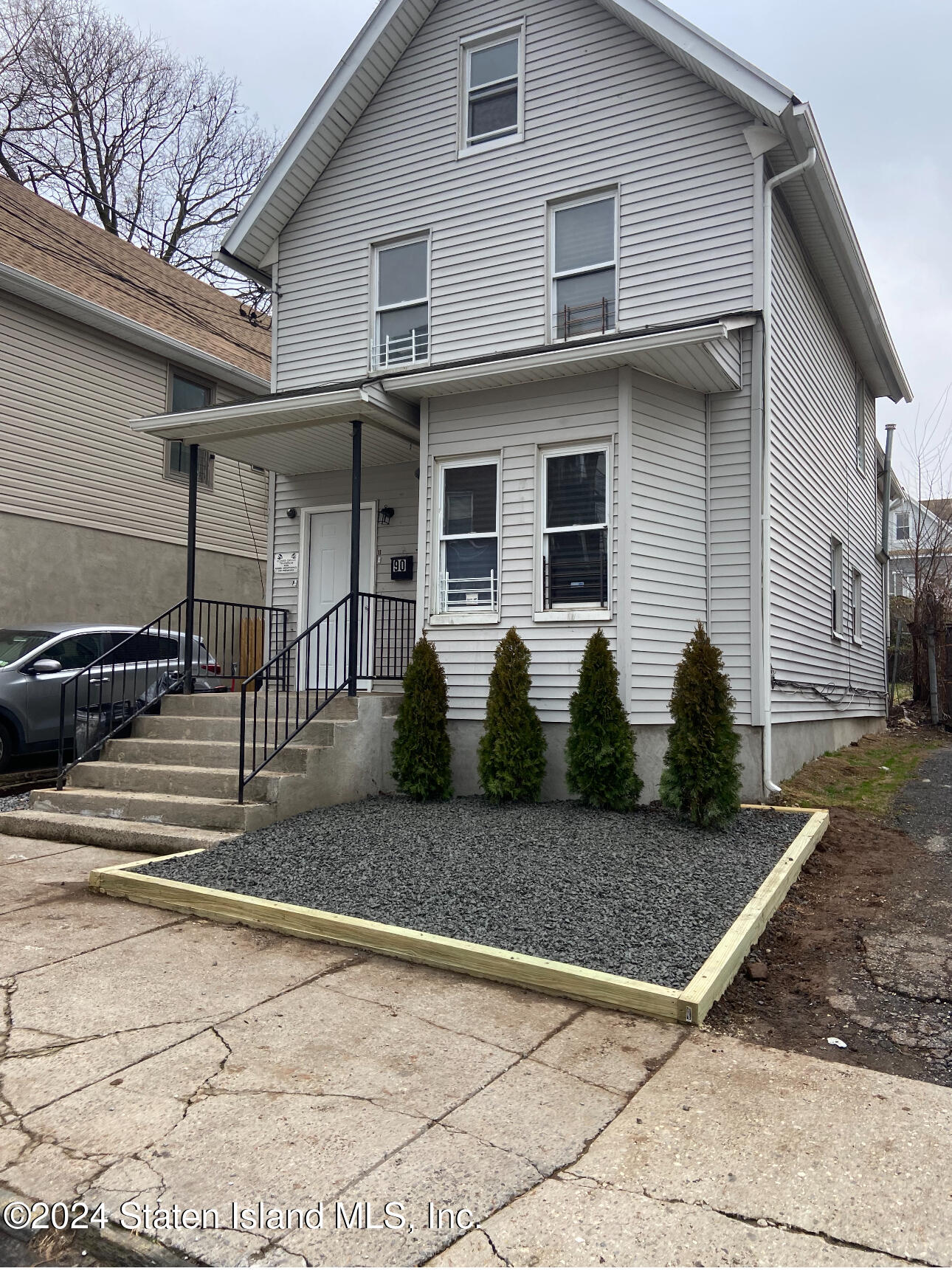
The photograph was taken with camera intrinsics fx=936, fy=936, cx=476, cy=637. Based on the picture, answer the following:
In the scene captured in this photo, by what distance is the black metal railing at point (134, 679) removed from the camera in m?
9.10

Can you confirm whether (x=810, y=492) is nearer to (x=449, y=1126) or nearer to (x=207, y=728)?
(x=207, y=728)

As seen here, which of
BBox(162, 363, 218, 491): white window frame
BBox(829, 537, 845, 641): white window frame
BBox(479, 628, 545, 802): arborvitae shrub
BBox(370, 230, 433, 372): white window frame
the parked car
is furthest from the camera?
BBox(162, 363, 218, 491): white window frame

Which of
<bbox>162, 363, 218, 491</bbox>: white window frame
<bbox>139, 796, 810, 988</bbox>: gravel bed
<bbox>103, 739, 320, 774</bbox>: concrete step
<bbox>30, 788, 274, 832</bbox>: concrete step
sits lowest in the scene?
<bbox>139, 796, 810, 988</bbox>: gravel bed

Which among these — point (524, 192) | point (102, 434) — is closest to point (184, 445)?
point (102, 434)

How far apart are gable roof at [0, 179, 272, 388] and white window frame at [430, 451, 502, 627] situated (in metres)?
7.64

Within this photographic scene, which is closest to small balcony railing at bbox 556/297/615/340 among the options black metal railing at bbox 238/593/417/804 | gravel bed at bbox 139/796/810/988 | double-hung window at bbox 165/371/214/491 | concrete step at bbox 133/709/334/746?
black metal railing at bbox 238/593/417/804

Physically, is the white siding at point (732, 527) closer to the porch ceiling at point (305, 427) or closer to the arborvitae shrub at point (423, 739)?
the arborvitae shrub at point (423, 739)

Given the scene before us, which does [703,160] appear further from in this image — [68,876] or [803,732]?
[68,876]

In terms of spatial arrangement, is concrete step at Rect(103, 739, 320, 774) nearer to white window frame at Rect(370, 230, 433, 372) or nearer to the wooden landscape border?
the wooden landscape border

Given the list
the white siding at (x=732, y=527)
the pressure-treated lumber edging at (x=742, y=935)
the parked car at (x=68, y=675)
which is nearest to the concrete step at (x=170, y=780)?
the parked car at (x=68, y=675)

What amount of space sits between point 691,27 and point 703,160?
1.21 metres

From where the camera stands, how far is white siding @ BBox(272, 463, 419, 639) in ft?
36.0

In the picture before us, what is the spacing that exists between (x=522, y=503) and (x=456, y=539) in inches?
32.3

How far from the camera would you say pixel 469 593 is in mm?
9461
